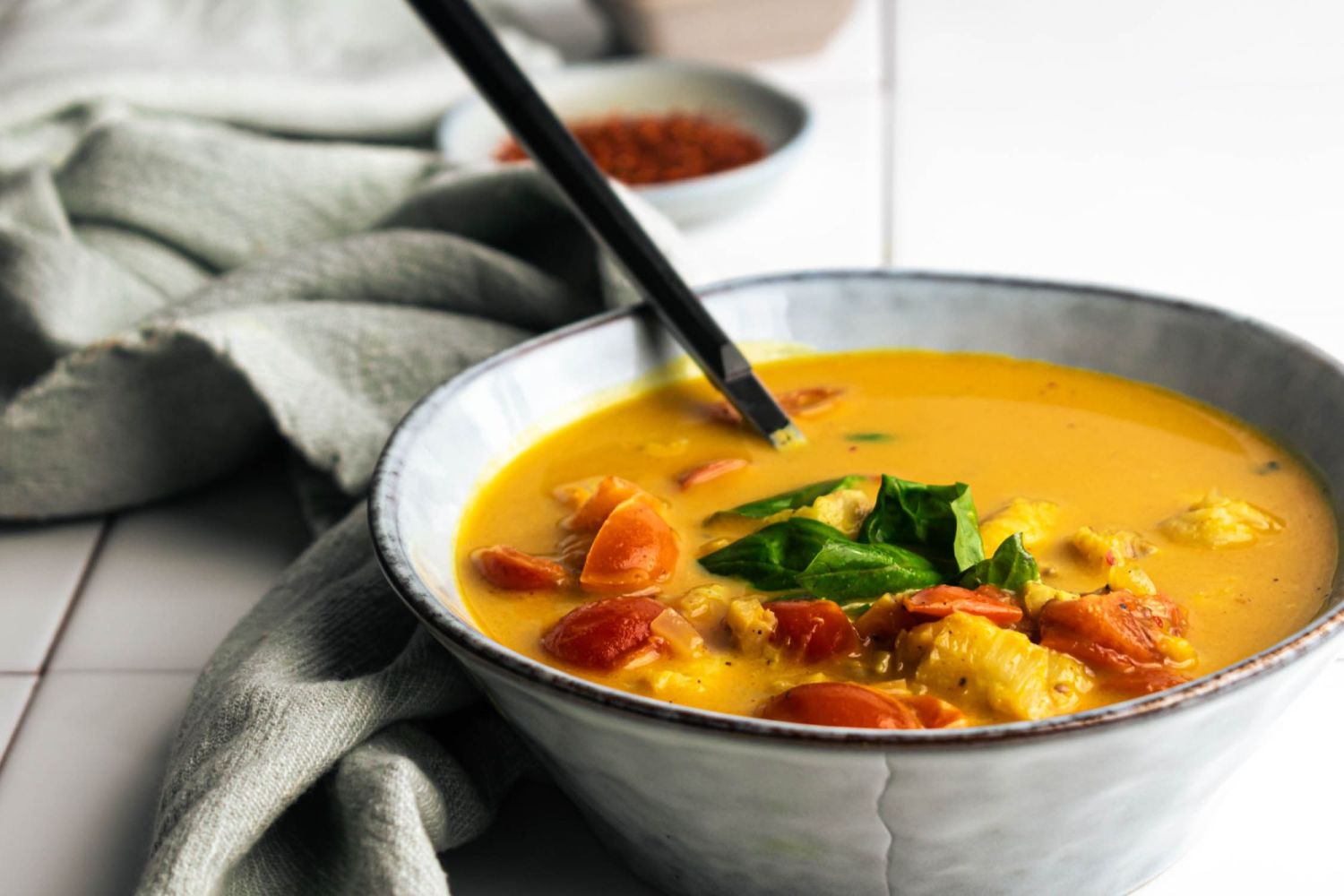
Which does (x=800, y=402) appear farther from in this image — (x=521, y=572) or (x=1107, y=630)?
(x=1107, y=630)

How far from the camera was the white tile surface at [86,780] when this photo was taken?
1.59 m

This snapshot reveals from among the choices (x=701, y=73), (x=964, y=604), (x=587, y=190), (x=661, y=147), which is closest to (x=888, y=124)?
(x=701, y=73)

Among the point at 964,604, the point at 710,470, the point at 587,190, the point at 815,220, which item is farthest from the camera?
the point at 815,220

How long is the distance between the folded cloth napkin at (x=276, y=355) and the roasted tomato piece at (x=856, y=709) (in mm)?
343

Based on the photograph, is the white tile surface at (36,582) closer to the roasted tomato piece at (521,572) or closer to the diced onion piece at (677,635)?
the roasted tomato piece at (521,572)

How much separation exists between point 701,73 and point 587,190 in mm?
1599

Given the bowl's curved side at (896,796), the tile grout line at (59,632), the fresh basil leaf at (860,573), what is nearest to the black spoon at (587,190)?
the fresh basil leaf at (860,573)

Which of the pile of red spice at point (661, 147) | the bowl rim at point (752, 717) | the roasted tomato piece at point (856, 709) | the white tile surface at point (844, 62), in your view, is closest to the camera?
the bowl rim at point (752, 717)

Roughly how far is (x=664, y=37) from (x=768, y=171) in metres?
1.02

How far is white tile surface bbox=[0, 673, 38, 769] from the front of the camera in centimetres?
180

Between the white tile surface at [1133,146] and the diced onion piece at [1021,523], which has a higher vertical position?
the diced onion piece at [1021,523]

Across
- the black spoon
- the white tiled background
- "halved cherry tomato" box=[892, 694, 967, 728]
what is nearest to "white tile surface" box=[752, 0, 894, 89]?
the white tiled background

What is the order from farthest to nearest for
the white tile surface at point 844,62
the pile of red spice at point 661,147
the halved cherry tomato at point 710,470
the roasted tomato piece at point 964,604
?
the white tile surface at point 844,62 → the pile of red spice at point 661,147 → the halved cherry tomato at point 710,470 → the roasted tomato piece at point 964,604

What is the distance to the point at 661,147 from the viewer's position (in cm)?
311
